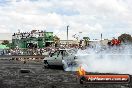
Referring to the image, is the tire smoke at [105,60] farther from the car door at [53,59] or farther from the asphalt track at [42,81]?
the asphalt track at [42,81]

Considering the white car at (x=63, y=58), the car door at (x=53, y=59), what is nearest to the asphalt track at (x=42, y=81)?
the car door at (x=53, y=59)

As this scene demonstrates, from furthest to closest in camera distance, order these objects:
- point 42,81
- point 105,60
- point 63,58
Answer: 1. point 63,58
2. point 105,60
3. point 42,81

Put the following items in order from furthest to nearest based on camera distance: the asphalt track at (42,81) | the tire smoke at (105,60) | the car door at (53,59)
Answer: the car door at (53,59), the tire smoke at (105,60), the asphalt track at (42,81)

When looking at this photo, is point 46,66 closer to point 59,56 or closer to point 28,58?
point 59,56

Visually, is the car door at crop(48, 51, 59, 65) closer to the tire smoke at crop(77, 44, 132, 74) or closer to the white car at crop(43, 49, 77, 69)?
the white car at crop(43, 49, 77, 69)

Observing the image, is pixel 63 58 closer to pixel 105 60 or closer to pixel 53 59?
pixel 53 59

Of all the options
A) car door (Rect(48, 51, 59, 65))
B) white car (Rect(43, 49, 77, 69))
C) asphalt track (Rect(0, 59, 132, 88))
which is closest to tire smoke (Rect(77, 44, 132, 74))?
white car (Rect(43, 49, 77, 69))

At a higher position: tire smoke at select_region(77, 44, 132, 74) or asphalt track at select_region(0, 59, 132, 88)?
tire smoke at select_region(77, 44, 132, 74)

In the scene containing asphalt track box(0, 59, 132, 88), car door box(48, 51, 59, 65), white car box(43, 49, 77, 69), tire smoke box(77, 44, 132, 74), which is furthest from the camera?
car door box(48, 51, 59, 65)

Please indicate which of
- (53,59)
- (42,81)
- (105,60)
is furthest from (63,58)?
(42,81)

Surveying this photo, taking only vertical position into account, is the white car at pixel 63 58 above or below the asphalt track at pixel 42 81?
above

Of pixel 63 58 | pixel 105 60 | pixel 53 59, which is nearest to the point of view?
pixel 105 60

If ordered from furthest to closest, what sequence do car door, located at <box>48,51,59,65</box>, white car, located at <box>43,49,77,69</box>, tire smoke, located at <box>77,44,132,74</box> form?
1. car door, located at <box>48,51,59,65</box>
2. white car, located at <box>43,49,77,69</box>
3. tire smoke, located at <box>77,44,132,74</box>

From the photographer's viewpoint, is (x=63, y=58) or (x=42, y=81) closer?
(x=42, y=81)
